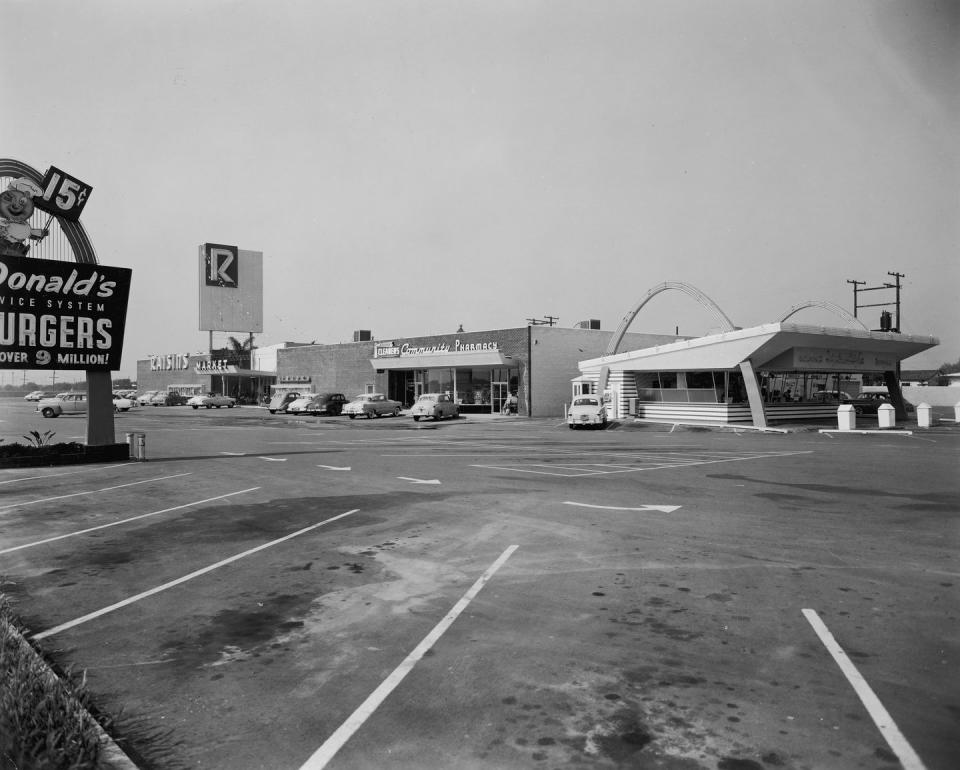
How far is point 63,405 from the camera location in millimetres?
50500

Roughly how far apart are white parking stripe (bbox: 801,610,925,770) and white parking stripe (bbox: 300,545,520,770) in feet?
9.54

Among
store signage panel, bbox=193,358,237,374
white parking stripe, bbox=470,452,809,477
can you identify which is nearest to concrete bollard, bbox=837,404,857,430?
white parking stripe, bbox=470,452,809,477

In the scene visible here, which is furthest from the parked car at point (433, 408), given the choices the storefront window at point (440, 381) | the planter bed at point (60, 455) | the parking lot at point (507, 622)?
the parking lot at point (507, 622)

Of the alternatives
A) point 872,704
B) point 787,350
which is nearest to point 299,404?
point 787,350

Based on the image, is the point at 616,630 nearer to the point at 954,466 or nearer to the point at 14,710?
the point at 14,710

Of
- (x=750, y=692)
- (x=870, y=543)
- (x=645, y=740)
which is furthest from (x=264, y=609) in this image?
(x=870, y=543)

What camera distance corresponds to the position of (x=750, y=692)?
4297 mm

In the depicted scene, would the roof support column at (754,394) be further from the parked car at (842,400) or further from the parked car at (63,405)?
the parked car at (63,405)

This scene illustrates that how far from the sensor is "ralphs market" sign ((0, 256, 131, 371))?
1800 centimetres

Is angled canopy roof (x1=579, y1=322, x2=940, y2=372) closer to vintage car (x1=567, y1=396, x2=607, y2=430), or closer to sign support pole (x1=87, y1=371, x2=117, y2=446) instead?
vintage car (x1=567, y1=396, x2=607, y2=430)

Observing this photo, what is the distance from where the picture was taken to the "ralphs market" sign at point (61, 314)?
59.1 feet

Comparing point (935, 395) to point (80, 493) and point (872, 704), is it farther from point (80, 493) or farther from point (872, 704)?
point (872, 704)

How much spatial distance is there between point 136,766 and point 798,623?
4.87 metres

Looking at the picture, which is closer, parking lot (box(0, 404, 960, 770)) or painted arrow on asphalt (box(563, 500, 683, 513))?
parking lot (box(0, 404, 960, 770))
